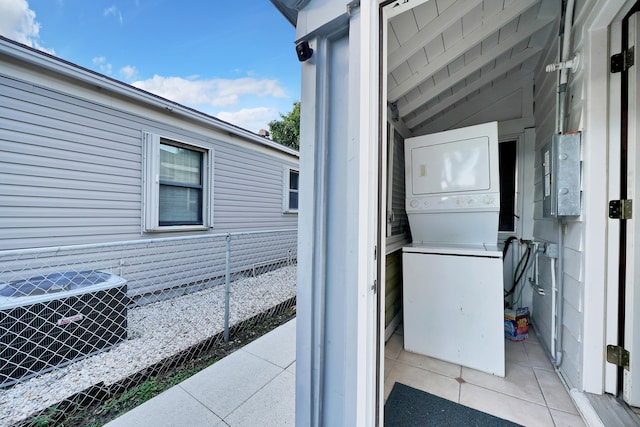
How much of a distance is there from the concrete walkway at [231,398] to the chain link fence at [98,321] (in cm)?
48

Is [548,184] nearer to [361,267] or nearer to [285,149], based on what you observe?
[361,267]

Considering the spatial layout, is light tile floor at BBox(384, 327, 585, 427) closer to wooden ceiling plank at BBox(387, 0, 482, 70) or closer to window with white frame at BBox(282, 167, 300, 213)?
wooden ceiling plank at BBox(387, 0, 482, 70)

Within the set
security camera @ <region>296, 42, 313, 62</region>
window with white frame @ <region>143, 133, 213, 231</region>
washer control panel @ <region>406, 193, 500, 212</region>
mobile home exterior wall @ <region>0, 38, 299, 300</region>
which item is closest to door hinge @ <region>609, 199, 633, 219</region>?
washer control panel @ <region>406, 193, 500, 212</region>

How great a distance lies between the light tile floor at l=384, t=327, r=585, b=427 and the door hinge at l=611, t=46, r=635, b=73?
211 cm

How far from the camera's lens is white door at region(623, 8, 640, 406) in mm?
1382

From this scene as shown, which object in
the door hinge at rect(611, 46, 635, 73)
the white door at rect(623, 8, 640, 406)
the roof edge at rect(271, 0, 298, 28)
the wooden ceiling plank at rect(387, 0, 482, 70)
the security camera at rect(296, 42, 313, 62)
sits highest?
the wooden ceiling plank at rect(387, 0, 482, 70)

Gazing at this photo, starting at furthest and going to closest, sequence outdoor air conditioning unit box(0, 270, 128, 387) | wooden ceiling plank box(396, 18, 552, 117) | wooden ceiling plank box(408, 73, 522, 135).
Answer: wooden ceiling plank box(408, 73, 522, 135) < wooden ceiling plank box(396, 18, 552, 117) < outdoor air conditioning unit box(0, 270, 128, 387)

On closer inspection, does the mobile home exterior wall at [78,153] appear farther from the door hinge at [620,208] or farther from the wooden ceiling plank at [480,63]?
the door hinge at [620,208]

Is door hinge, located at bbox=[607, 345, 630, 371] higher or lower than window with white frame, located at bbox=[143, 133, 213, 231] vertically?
lower

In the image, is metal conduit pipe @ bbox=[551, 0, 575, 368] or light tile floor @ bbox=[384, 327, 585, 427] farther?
metal conduit pipe @ bbox=[551, 0, 575, 368]

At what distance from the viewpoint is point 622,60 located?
1421 mm

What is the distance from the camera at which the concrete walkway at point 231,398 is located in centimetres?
136

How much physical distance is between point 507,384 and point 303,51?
8.39ft

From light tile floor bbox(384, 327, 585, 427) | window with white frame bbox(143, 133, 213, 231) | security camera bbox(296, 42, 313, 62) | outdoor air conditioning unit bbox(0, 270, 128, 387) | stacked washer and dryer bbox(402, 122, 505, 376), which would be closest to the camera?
security camera bbox(296, 42, 313, 62)
